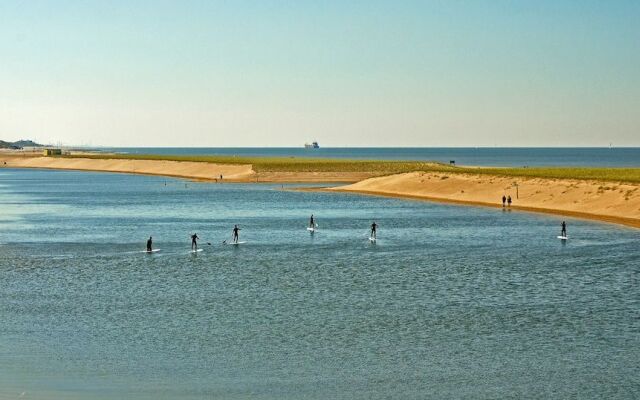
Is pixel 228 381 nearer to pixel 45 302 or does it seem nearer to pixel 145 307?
pixel 145 307

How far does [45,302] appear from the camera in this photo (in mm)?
46594

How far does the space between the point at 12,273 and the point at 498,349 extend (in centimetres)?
3446

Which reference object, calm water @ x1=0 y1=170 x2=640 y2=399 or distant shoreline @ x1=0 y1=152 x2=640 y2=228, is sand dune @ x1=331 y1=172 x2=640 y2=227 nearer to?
distant shoreline @ x1=0 y1=152 x2=640 y2=228

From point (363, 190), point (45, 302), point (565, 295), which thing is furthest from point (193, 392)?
point (363, 190)

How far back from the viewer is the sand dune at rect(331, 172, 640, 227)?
9898 cm

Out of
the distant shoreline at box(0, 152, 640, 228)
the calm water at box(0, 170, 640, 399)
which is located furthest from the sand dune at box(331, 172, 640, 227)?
the calm water at box(0, 170, 640, 399)

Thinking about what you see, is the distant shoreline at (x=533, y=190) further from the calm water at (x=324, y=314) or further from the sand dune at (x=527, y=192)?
the calm water at (x=324, y=314)

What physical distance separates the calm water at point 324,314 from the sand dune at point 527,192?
13.4 meters

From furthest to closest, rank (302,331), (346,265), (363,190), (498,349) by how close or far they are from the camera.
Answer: (363,190)
(346,265)
(302,331)
(498,349)

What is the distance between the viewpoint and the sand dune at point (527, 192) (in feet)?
325

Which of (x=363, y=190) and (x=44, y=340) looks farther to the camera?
(x=363, y=190)

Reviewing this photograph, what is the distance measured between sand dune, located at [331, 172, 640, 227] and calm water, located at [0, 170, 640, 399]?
527 inches

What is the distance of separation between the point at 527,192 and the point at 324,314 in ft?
273

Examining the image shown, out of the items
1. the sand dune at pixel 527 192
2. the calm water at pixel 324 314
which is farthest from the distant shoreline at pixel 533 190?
the calm water at pixel 324 314
